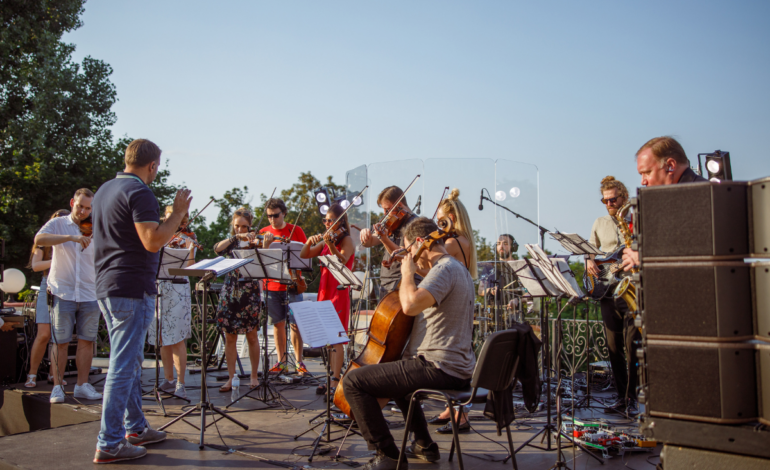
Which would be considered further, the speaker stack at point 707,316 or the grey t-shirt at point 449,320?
the grey t-shirt at point 449,320

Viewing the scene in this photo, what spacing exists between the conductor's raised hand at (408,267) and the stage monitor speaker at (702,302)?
142 centimetres

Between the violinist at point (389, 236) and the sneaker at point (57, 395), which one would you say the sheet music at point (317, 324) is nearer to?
the violinist at point (389, 236)

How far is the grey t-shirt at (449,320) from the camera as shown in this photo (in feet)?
10.1

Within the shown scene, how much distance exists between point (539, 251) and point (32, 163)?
17777 mm

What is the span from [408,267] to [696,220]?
160cm

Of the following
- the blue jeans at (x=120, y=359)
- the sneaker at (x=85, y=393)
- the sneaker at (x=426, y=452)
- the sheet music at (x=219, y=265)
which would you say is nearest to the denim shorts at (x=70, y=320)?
the sneaker at (x=85, y=393)

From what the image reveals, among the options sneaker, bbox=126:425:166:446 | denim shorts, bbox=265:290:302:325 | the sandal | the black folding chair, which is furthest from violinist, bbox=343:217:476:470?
the sandal

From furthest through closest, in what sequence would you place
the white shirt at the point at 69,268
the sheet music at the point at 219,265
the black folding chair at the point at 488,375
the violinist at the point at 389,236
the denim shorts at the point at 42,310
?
the denim shorts at the point at 42,310 < the white shirt at the point at 69,268 < the violinist at the point at 389,236 < the sheet music at the point at 219,265 < the black folding chair at the point at 488,375

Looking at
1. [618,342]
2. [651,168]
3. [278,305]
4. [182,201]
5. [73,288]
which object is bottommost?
[618,342]

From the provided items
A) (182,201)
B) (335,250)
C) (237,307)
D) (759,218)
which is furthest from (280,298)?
(759,218)

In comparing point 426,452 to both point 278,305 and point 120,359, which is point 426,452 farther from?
point 278,305

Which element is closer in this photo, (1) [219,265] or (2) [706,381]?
(2) [706,381]

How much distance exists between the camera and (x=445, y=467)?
10.7ft

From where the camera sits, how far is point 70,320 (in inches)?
207
